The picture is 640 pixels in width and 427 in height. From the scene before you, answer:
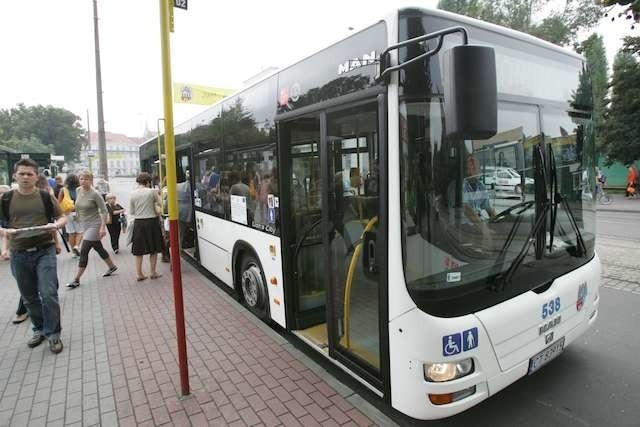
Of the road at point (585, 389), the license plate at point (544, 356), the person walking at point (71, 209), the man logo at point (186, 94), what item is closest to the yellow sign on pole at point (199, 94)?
the man logo at point (186, 94)

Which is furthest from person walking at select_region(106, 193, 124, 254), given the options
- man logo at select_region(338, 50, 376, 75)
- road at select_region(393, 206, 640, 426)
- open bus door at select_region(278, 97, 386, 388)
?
road at select_region(393, 206, 640, 426)

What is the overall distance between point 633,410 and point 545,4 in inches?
1168

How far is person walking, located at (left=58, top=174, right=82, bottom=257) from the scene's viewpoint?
8.39 m

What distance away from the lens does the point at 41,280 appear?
4207mm

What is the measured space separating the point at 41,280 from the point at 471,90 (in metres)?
4.44

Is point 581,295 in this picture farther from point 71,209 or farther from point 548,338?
point 71,209

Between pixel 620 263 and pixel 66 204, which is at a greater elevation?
pixel 66 204

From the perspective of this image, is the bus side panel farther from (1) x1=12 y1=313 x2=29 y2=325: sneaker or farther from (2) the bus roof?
(1) x1=12 y1=313 x2=29 y2=325: sneaker

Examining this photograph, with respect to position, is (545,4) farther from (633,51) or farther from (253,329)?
(253,329)

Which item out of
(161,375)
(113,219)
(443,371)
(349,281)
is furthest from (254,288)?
(113,219)

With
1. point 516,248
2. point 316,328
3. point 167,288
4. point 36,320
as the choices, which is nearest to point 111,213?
point 167,288

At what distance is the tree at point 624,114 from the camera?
832 inches

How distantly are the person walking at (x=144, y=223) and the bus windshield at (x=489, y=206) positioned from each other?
5.52m

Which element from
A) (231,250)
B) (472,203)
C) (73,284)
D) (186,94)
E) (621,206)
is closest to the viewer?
(472,203)
